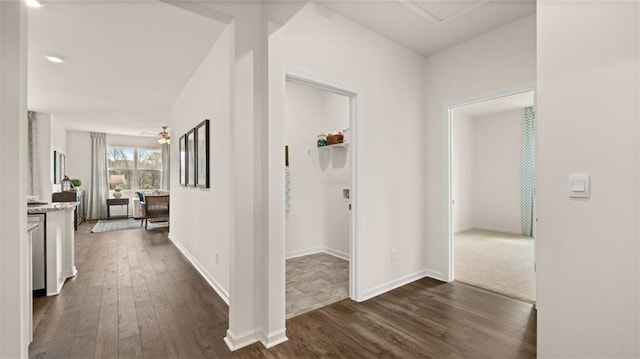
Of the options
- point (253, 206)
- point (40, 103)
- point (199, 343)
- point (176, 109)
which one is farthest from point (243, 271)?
point (40, 103)

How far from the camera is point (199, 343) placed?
2029 mm

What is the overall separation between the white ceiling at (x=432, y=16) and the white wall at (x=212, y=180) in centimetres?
122

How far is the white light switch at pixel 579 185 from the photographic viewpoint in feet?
4.34

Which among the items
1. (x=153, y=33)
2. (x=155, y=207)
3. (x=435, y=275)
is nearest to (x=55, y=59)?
(x=153, y=33)

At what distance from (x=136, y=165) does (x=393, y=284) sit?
30.0ft

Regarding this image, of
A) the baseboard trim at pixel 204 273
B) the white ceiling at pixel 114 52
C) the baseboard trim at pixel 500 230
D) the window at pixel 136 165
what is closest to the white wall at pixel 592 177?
the baseboard trim at pixel 204 273

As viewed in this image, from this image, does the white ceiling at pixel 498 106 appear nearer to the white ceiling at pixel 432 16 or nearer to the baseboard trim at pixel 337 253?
the white ceiling at pixel 432 16

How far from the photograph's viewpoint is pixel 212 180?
3.10 meters

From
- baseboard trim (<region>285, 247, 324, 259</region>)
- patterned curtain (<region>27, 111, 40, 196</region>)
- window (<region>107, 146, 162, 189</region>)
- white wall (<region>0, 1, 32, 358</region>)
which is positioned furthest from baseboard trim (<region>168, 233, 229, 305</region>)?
window (<region>107, 146, 162, 189</region>)

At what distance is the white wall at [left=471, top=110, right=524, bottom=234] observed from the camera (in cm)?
611

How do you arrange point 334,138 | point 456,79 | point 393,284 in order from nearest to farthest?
1. point 393,284
2. point 456,79
3. point 334,138

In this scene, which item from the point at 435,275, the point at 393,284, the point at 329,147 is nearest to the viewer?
the point at 393,284

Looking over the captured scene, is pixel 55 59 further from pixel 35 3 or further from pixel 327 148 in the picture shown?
pixel 327 148

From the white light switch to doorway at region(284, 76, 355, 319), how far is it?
2.77 meters
